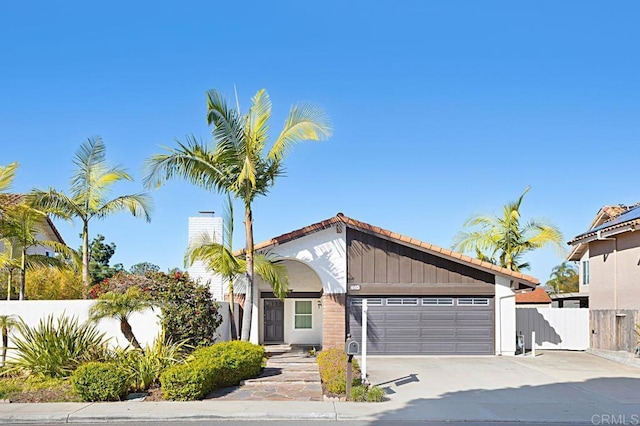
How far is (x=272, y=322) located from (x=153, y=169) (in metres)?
10.2

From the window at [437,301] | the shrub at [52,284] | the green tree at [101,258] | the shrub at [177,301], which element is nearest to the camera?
the shrub at [177,301]

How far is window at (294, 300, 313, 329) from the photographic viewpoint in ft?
80.1

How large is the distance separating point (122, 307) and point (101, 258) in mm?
29565

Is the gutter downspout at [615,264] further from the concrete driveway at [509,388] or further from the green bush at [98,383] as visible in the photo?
the green bush at [98,383]

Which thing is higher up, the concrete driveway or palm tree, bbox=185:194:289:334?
palm tree, bbox=185:194:289:334

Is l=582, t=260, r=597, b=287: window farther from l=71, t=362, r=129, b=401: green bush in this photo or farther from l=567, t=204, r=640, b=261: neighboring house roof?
l=71, t=362, r=129, b=401: green bush

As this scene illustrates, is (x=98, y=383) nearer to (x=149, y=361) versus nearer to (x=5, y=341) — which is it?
(x=149, y=361)

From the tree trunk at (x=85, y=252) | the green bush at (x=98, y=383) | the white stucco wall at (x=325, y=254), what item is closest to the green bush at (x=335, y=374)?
the green bush at (x=98, y=383)

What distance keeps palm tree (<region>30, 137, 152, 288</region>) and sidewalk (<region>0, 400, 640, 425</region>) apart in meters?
7.39

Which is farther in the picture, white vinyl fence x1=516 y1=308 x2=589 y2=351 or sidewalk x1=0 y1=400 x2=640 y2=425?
white vinyl fence x1=516 y1=308 x2=589 y2=351

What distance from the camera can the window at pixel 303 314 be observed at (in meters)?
24.4

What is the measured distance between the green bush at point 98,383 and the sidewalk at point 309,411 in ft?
0.84

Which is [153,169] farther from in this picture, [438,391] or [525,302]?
[525,302]

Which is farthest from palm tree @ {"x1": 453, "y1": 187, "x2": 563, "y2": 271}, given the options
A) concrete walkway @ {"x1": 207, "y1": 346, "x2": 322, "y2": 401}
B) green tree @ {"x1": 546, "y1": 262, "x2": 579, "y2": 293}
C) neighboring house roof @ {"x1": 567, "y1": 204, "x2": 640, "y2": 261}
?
green tree @ {"x1": 546, "y1": 262, "x2": 579, "y2": 293}
